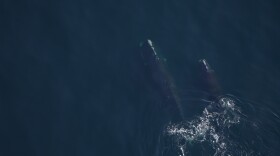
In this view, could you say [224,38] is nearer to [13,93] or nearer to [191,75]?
[191,75]

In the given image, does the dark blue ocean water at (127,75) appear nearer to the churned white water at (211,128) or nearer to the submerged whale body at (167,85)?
the churned white water at (211,128)

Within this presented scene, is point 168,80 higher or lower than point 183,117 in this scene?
higher

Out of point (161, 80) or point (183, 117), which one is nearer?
point (183, 117)

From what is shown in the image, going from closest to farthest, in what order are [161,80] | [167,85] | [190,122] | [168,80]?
[190,122]
[167,85]
[161,80]
[168,80]

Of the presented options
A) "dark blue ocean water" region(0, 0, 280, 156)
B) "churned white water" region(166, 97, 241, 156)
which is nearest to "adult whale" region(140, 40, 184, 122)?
"dark blue ocean water" region(0, 0, 280, 156)

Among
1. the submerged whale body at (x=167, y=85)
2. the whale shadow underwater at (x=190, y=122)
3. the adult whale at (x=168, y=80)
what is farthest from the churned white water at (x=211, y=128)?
the adult whale at (x=168, y=80)

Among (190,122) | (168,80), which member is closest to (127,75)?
(168,80)

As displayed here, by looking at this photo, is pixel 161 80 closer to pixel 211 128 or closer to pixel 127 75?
pixel 127 75

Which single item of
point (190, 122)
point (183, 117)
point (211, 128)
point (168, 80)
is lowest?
point (211, 128)
